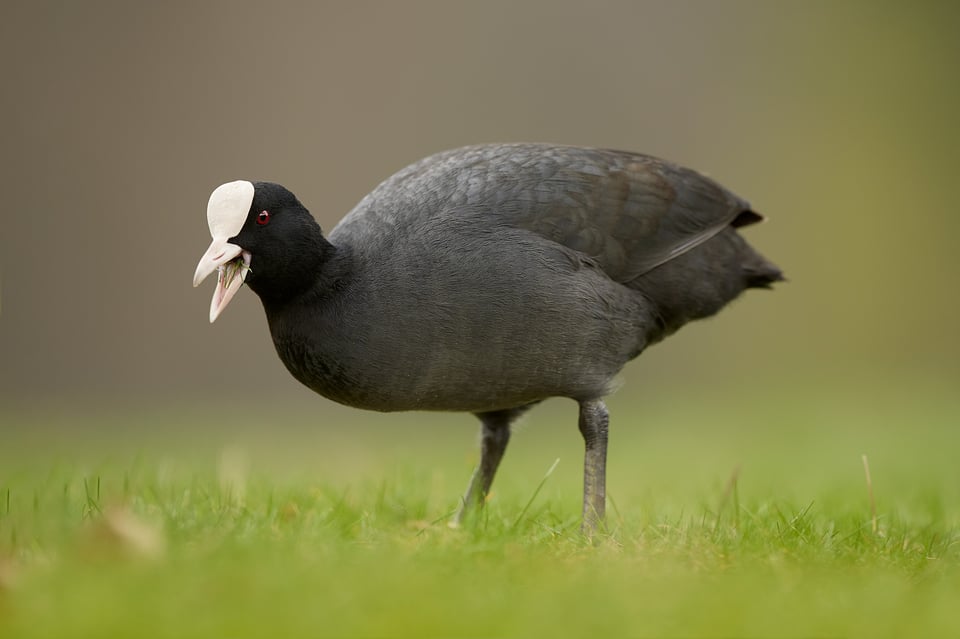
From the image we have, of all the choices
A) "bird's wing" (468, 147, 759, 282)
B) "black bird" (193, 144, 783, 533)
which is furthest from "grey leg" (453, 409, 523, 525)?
"bird's wing" (468, 147, 759, 282)

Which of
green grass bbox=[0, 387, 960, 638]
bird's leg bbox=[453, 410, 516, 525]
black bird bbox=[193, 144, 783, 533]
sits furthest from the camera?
bird's leg bbox=[453, 410, 516, 525]

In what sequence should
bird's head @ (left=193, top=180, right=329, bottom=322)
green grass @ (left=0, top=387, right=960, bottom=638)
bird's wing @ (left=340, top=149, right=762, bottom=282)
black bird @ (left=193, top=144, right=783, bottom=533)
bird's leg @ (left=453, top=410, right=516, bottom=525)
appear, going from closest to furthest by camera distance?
green grass @ (left=0, top=387, right=960, bottom=638) → bird's head @ (left=193, top=180, right=329, bottom=322) → black bird @ (left=193, top=144, right=783, bottom=533) → bird's wing @ (left=340, top=149, right=762, bottom=282) → bird's leg @ (left=453, top=410, right=516, bottom=525)

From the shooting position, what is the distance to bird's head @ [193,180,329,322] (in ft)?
12.5

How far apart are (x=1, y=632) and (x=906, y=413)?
7683 millimetres

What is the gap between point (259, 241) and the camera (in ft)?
12.7

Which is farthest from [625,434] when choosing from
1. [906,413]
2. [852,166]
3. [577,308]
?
[852,166]

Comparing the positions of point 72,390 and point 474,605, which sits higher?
point 474,605

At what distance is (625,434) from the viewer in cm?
886

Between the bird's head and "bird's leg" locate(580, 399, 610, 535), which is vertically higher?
the bird's head

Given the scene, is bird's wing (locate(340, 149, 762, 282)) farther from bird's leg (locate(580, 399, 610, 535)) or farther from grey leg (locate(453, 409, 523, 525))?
grey leg (locate(453, 409, 523, 525))

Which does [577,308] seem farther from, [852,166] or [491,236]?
[852,166]

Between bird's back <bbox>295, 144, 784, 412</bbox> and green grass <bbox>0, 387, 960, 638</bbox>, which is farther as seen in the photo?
bird's back <bbox>295, 144, 784, 412</bbox>

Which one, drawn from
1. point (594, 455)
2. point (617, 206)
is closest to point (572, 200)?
point (617, 206)

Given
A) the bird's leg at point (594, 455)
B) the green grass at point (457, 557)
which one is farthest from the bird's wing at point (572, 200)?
the green grass at point (457, 557)
